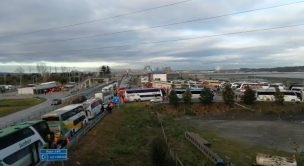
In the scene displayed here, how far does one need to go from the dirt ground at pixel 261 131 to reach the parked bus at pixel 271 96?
56.9ft

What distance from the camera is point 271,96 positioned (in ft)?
259

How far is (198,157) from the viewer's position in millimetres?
33188

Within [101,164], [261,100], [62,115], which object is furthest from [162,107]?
[101,164]

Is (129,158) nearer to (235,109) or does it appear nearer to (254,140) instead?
(254,140)

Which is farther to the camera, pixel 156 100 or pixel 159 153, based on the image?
pixel 156 100

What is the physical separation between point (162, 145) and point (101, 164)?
6.26m

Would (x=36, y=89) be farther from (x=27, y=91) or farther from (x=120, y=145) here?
(x=120, y=145)

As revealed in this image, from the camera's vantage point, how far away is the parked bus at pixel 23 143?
67.4ft

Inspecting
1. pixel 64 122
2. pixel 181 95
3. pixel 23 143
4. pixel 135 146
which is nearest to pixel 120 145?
pixel 135 146

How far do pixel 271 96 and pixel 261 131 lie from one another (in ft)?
95.3

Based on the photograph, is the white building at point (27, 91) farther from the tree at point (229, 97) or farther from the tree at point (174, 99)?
the tree at point (229, 97)

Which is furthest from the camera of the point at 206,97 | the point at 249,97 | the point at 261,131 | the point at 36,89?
the point at 36,89

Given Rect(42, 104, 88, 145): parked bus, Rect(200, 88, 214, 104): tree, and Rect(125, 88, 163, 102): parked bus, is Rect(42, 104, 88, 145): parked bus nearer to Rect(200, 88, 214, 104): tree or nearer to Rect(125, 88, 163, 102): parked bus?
Rect(200, 88, 214, 104): tree

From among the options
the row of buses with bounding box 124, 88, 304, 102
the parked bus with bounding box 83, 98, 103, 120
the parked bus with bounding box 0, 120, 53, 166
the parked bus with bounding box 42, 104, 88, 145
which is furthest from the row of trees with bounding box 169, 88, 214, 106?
the parked bus with bounding box 0, 120, 53, 166
